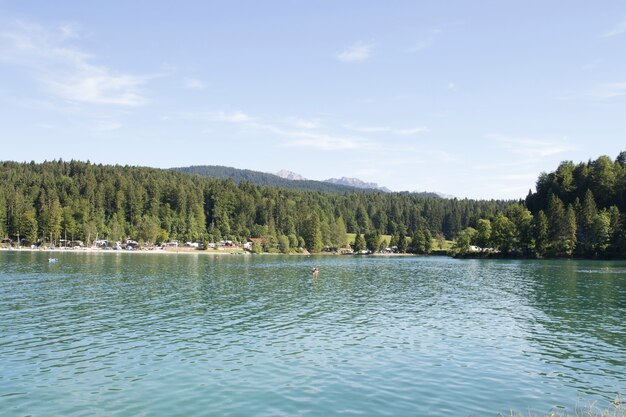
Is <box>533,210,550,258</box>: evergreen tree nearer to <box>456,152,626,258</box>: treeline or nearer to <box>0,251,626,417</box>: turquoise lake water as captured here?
<box>456,152,626,258</box>: treeline

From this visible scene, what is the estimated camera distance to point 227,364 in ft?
94.4

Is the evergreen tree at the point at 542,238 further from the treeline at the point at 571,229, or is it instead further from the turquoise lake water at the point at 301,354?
the turquoise lake water at the point at 301,354

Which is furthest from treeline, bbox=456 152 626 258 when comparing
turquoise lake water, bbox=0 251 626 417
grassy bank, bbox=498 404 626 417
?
grassy bank, bbox=498 404 626 417

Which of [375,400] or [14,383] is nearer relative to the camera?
[375,400]

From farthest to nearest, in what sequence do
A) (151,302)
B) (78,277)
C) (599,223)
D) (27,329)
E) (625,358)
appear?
(599,223) → (78,277) → (151,302) → (27,329) → (625,358)

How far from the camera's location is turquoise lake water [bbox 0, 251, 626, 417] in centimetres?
2267

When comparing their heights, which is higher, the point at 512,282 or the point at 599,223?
the point at 599,223

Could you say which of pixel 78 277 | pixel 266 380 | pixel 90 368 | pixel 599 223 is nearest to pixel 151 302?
pixel 90 368

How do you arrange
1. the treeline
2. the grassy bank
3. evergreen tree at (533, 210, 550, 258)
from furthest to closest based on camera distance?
evergreen tree at (533, 210, 550, 258) → the treeline → the grassy bank

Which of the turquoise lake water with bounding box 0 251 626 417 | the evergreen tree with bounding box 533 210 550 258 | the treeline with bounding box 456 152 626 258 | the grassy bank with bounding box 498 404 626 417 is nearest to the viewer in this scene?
the grassy bank with bounding box 498 404 626 417

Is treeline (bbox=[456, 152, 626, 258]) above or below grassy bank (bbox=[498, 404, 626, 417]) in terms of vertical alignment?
above

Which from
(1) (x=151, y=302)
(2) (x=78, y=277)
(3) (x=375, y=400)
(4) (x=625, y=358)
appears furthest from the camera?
(2) (x=78, y=277)

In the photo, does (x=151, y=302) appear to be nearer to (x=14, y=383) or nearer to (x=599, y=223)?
(x=14, y=383)

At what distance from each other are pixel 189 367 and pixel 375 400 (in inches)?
437
